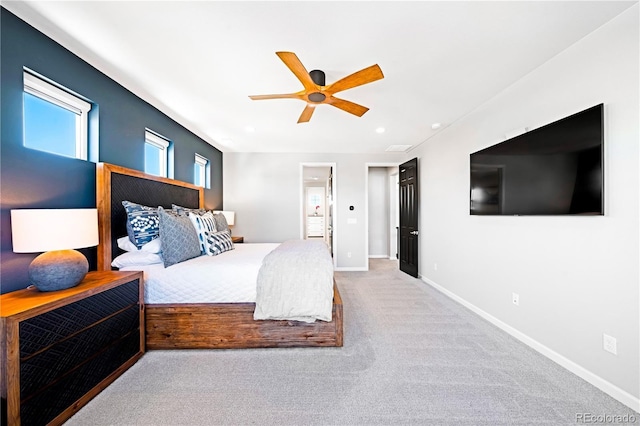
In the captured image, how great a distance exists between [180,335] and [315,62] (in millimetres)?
2612

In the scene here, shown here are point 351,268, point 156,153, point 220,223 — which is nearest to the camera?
point 156,153

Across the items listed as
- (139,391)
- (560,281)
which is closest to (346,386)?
(139,391)

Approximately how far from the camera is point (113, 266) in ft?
7.00

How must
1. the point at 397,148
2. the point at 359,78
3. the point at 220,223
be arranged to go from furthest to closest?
the point at 397,148 < the point at 220,223 < the point at 359,78

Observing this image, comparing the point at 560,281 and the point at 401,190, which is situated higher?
the point at 401,190

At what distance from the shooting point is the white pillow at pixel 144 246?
84.7 inches

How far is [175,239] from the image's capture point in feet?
7.22

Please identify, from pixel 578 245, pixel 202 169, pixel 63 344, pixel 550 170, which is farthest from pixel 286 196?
pixel 578 245

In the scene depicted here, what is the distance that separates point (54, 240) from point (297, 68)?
183cm

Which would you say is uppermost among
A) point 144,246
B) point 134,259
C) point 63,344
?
point 144,246

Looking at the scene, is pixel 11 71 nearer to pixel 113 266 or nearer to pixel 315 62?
pixel 113 266

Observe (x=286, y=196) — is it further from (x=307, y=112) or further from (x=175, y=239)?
(x=175, y=239)

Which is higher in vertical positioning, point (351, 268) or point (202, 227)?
point (202, 227)

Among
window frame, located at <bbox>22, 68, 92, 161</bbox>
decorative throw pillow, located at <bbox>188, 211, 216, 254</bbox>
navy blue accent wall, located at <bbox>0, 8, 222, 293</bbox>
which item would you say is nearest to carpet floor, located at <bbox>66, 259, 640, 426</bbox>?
decorative throw pillow, located at <bbox>188, 211, 216, 254</bbox>
